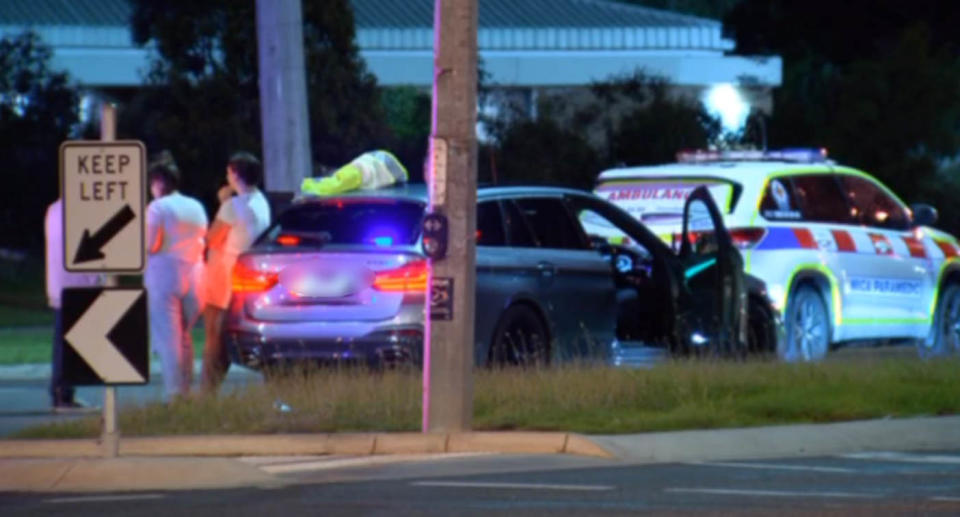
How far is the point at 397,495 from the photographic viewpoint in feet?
32.1

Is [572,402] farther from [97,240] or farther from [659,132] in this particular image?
[659,132]

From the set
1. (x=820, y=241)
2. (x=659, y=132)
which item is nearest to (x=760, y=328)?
(x=820, y=241)

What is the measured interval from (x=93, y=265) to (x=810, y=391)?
4.90 m

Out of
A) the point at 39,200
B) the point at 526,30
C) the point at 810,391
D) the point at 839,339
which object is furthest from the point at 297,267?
the point at 526,30

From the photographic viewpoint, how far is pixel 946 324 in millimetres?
18438

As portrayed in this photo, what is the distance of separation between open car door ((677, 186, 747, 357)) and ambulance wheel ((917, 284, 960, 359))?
3.11 metres

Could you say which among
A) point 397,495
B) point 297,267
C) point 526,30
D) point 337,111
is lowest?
point 397,495

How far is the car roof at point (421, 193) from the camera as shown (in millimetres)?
13945

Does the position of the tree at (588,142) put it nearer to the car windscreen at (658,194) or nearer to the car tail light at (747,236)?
the car windscreen at (658,194)

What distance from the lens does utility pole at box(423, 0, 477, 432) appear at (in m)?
11.5

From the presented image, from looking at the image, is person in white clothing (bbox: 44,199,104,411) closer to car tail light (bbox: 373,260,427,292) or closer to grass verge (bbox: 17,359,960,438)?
grass verge (bbox: 17,359,960,438)

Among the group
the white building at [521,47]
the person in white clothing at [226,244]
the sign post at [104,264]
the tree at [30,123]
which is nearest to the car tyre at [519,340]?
the person in white clothing at [226,244]

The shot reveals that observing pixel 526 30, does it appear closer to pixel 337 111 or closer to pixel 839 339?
pixel 337 111

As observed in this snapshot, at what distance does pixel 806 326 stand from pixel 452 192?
6.06 meters
